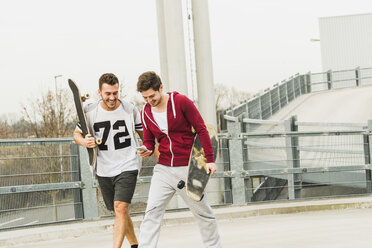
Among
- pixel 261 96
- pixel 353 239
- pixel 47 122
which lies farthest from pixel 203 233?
pixel 47 122

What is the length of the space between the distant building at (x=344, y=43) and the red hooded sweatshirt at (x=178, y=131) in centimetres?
4235

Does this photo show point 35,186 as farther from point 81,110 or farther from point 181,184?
point 181,184

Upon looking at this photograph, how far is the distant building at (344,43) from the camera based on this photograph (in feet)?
150

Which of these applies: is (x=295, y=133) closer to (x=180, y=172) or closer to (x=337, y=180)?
(x=337, y=180)

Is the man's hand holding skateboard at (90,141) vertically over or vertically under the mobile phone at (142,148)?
over

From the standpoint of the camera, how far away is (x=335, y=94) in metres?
30.4

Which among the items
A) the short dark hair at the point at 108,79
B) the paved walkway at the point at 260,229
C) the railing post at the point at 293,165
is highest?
the short dark hair at the point at 108,79

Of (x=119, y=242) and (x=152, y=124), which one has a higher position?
(x=152, y=124)

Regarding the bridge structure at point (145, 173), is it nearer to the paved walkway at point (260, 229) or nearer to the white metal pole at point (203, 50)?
the paved walkway at point (260, 229)

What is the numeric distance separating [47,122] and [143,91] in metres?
30.7

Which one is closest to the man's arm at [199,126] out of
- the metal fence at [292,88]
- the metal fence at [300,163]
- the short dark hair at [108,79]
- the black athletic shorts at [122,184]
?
the short dark hair at [108,79]

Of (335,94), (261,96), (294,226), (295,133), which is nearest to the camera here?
(294,226)

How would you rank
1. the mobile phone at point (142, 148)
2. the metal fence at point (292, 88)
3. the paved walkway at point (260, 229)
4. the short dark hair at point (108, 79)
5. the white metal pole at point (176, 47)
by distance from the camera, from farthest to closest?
the metal fence at point (292, 88)
the white metal pole at point (176, 47)
the paved walkway at point (260, 229)
the short dark hair at point (108, 79)
the mobile phone at point (142, 148)

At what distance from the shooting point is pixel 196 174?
16.0 ft
